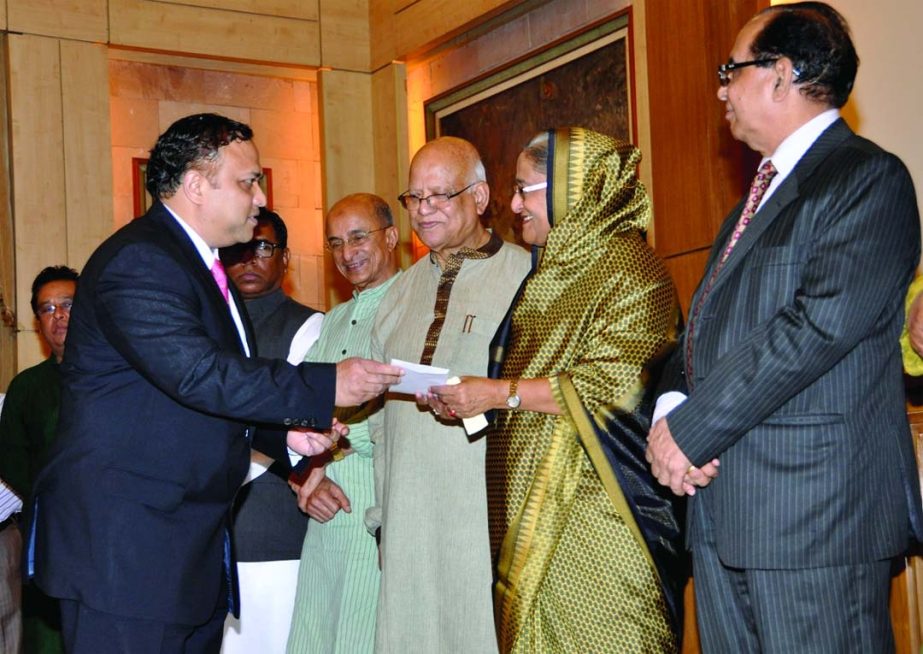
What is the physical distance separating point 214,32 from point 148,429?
17.8 ft

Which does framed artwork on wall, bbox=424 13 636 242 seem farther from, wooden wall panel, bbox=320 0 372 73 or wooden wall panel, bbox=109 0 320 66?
wooden wall panel, bbox=109 0 320 66

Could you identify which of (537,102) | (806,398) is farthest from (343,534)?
(537,102)

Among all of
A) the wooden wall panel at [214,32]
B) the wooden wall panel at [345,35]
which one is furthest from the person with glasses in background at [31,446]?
the wooden wall panel at [345,35]

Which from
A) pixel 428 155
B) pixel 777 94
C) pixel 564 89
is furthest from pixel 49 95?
pixel 777 94

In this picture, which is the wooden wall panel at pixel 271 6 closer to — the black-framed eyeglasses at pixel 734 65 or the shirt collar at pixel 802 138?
the black-framed eyeglasses at pixel 734 65

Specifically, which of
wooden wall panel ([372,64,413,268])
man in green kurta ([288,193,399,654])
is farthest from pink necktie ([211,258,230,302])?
wooden wall panel ([372,64,413,268])

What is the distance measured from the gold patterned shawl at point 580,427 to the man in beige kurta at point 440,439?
0.27 metres

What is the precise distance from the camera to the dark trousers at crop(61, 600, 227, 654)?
2.90 meters

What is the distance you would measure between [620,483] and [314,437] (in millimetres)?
894

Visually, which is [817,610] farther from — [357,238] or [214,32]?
[214,32]

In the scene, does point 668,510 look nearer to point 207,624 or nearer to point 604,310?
point 604,310

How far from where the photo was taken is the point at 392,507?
155 inches

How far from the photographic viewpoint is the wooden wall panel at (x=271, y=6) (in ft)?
25.8

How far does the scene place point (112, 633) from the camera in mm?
2912
